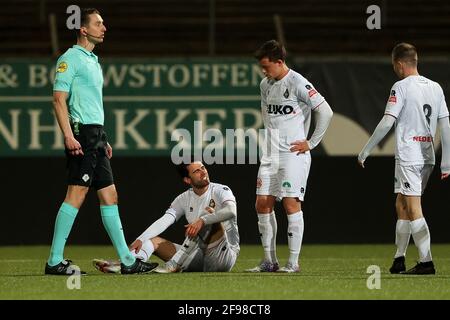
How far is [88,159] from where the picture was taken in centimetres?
817

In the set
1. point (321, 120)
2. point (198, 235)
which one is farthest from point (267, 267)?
point (321, 120)

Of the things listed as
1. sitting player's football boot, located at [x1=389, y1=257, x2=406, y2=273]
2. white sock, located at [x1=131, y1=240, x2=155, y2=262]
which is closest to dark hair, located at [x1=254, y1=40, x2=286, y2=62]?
white sock, located at [x1=131, y1=240, x2=155, y2=262]

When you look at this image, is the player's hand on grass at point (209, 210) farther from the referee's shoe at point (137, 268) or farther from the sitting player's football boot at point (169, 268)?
the referee's shoe at point (137, 268)

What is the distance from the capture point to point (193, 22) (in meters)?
15.4

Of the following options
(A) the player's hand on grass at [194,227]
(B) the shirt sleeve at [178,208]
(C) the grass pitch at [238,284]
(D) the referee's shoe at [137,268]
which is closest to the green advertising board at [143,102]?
(C) the grass pitch at [238,284]

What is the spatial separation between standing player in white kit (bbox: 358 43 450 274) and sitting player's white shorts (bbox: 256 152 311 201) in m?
0.54

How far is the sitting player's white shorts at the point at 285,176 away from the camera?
8633mm

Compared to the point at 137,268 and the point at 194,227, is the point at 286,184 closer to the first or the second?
the point at 194,227

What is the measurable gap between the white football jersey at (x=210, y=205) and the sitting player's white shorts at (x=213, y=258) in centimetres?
12

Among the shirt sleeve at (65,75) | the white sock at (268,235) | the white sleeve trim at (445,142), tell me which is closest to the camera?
the shirt sleeve at (65,75)

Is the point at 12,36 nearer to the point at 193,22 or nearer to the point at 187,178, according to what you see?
the point at 193,22

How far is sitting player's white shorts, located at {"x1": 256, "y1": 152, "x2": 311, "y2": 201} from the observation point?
863cm

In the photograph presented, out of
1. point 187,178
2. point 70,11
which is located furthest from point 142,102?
point 187,178

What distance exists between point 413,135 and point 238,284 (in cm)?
189
